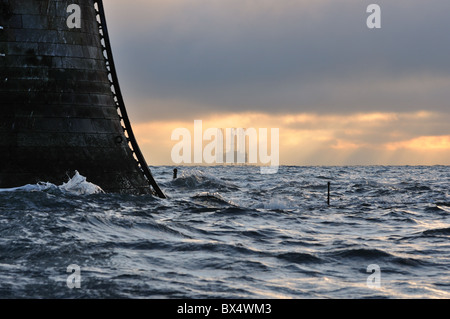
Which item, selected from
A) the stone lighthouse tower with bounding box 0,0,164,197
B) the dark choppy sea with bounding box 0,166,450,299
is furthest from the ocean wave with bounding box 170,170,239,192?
the stone lighthouse tower with bounding box 0,0,164,197

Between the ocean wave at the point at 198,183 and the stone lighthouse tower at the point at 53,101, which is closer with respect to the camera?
the stone lighthouse tower at the point at 53,101

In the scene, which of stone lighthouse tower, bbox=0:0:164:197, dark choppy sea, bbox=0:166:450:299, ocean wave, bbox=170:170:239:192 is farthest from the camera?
ocean wave, bbox=170:170:239:192

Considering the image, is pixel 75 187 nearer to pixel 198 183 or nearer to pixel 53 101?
pixel 53 101

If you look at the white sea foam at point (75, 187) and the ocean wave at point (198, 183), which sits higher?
the white sea foam at point (75, 187)

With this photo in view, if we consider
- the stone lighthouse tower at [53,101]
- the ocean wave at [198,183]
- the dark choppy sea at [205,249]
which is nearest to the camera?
the dark choppy sea at [205,249]

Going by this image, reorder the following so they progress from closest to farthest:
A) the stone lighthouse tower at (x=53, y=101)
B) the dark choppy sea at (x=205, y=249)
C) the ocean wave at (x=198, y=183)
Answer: the dark choppy sea at (x=205, y=249) < the stone lighthouse tower at (x=53, y=101) < the ocean wave at (x=198, y=183)

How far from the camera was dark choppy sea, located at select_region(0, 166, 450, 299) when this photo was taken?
42.8 feet

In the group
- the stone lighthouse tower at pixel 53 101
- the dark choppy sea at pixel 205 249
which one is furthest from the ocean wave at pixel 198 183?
the stone lighthouse tower at pixel 53 101

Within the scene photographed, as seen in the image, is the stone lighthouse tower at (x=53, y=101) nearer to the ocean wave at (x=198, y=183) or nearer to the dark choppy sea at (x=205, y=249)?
the dark choppy sea at (x=205, y=249)

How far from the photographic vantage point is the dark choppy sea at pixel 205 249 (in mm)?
13055

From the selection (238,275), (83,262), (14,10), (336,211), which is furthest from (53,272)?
(336,211)

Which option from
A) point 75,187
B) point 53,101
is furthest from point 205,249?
point 53,101

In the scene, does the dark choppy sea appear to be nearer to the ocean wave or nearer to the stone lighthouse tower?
the stone lighthouse tower
